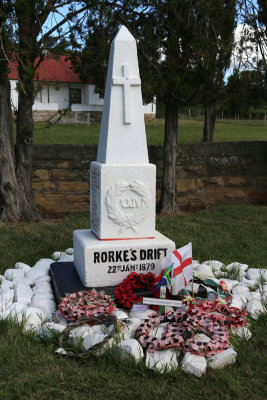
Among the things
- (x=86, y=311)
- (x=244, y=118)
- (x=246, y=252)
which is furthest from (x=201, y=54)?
(x=244, y=118)

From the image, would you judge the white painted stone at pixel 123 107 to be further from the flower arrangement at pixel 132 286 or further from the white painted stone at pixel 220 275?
the white painted stone at pixel 220 275

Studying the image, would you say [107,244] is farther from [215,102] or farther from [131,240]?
[215,102]

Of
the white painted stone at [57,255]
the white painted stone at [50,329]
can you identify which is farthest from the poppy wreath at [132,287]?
the white painted stone at [57,255]

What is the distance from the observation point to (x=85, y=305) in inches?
138

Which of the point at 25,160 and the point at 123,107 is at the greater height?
the point at 123,107

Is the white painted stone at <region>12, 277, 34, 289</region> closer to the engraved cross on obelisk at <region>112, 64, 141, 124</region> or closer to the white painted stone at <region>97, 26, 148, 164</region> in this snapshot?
the white painted stone at <region>97, 26, 148, 164</region>

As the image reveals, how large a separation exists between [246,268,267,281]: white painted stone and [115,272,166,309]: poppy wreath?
1.07 meters

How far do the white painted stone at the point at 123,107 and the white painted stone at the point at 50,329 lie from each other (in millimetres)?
1481

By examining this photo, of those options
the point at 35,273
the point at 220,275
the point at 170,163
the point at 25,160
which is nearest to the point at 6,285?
the point at 35,273

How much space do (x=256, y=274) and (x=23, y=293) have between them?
7.29 feet

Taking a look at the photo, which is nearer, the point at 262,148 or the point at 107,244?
the point at 107,244

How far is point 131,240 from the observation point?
415 centimetres

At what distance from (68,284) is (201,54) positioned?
4.10 meters

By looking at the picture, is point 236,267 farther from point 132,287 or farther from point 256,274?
point 132,287
